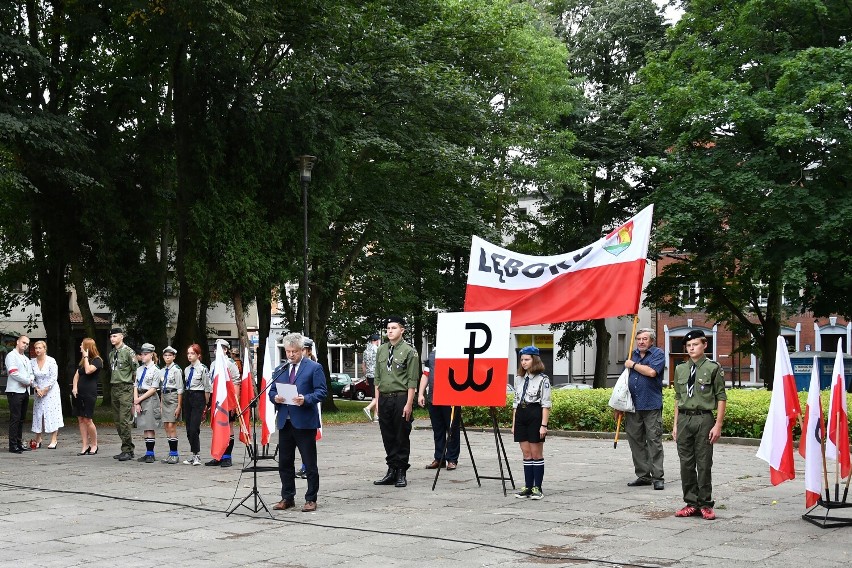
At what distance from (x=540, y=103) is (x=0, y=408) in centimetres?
2199

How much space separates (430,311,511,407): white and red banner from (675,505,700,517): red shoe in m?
2.53

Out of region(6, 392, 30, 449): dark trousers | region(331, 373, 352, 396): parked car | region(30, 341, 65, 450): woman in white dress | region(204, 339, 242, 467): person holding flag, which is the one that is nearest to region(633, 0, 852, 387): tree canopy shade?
region(204, 339, 242, 467): person holding flag

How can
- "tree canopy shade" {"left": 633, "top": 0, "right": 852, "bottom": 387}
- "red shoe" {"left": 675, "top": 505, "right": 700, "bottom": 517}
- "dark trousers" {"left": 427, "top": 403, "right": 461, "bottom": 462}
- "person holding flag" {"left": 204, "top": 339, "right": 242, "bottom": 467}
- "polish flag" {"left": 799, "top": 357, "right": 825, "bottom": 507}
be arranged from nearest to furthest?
"polish flag" {"left": 799, "top": 357, "right": 825, "bottom": 507} < "red shoe" {"left": 675, "top": 505, "right": 700, "bottom": 517} < "person holding flag" {"left": 204, "top": 339, "right": 242, "bottom": 467} < "dark trousers" {"left": 427, "top": 403, "right": 461, "bottom": 462} < "tree canopy shade" {"left": 633, "top": 0, "right": 852, "bottom": 387}

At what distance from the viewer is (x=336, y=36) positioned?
84.4 feet

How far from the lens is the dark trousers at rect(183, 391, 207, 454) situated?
51.4ft

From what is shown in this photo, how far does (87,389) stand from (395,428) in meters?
7.23

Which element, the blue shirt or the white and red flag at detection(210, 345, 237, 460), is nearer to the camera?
the blue shirt

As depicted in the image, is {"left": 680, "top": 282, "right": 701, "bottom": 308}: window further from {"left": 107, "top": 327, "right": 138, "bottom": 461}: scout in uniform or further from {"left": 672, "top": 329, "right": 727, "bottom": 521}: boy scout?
{"left": 672, "top": 329, "right": 727, "bottom": 521}: boy scout

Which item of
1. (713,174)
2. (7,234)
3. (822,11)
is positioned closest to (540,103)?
(713,174)

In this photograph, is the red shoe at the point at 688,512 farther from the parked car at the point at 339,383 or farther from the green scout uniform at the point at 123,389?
the parked car at the point at 339,383

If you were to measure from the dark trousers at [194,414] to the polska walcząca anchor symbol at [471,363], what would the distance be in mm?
5173

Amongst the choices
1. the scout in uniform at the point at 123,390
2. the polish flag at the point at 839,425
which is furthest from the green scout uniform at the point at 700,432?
the scout in uniform at the point at 123,390

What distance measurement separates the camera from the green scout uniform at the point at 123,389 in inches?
644

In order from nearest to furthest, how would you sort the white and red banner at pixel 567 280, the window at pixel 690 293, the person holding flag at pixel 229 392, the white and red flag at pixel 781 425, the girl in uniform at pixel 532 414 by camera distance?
the white and red flag at pixel 781 425 < the girl in uniform at pixel 532 414 < the white and red banner at pixel 567 280 < the person holding flag at pixel 229 392 < the window at pixel 690 293
